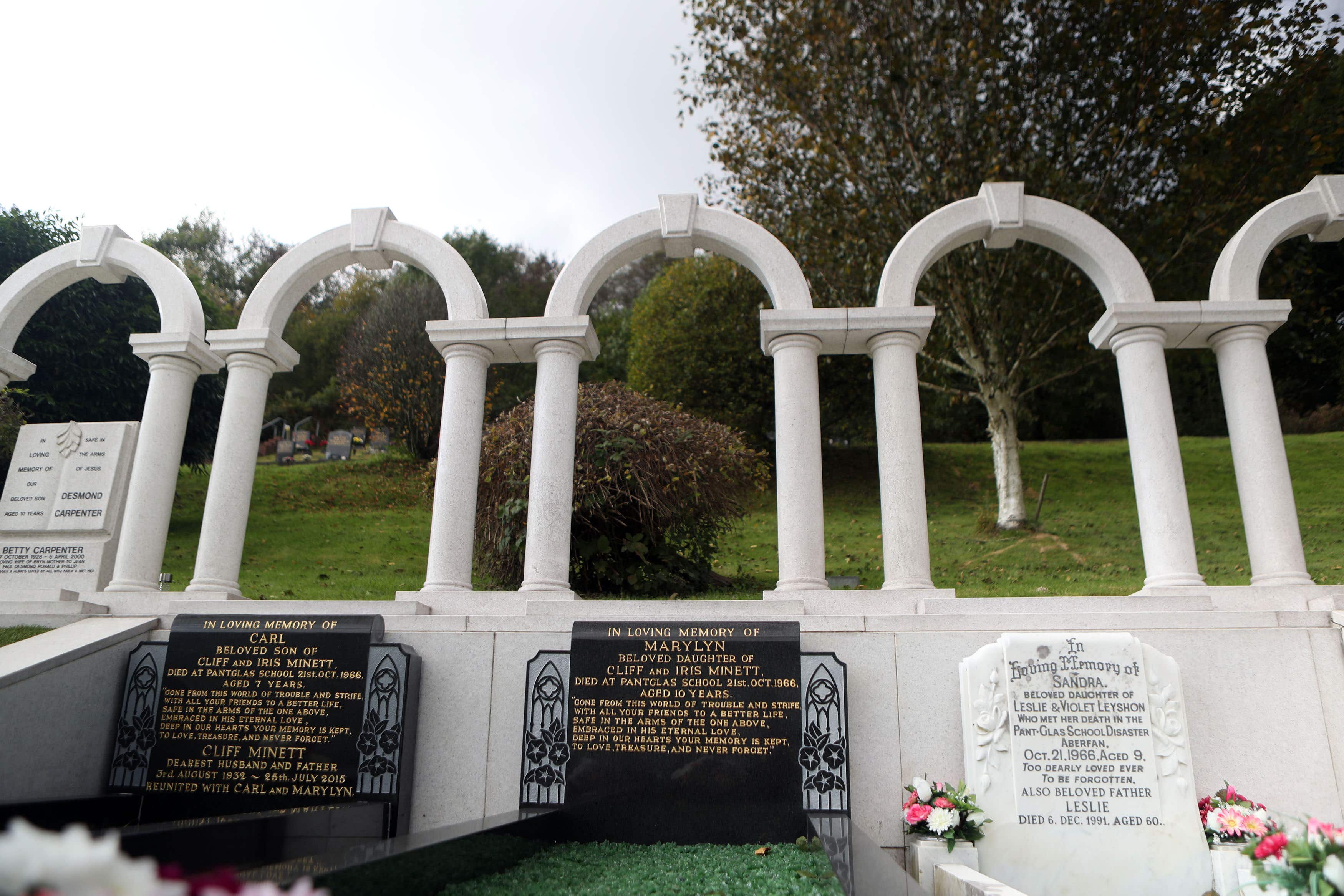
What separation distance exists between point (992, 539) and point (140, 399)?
63.8 feet

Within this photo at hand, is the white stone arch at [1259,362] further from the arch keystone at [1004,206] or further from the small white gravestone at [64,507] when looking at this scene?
the small white gravestone at [64,507]

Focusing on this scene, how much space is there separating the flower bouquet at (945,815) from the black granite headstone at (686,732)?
0.90m

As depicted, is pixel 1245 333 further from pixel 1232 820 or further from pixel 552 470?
pixel 552 470

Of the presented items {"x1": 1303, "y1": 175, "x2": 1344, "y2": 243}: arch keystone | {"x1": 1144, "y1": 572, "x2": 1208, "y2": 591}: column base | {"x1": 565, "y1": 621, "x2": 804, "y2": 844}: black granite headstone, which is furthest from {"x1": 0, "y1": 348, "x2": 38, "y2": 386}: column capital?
{"x1": 1303, "y1": 175, "x2": 1344, "y2": 243}: arch keystone

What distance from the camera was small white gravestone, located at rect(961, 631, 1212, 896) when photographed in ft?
22.2

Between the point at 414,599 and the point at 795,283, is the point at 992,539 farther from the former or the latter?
the point at 414,599

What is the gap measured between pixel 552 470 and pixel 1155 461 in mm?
6724

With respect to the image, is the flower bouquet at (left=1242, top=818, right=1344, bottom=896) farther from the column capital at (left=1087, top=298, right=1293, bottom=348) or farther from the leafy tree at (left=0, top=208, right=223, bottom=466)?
the leafy tree at (left=0, top=208, right=223, bottom=466)

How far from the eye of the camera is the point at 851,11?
751 inches

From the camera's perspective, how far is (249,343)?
10914 millimetres

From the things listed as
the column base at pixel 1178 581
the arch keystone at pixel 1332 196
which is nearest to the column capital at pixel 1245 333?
the arch keystone at pixel 1332 196

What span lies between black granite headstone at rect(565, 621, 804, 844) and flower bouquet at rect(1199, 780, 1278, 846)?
315cm

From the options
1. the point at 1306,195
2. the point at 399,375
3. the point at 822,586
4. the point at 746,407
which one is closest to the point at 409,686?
the point at 822,586

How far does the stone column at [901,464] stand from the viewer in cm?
955
